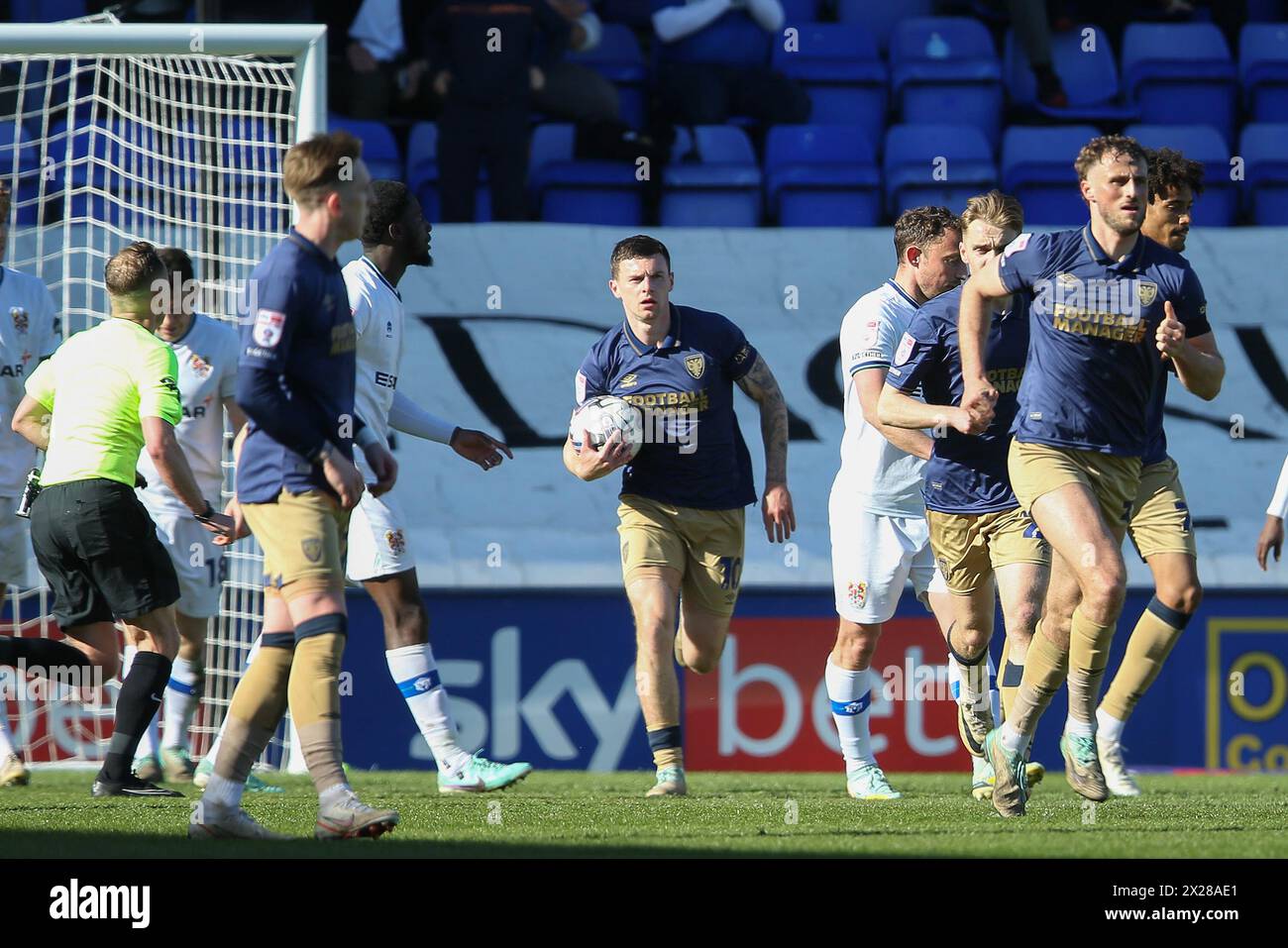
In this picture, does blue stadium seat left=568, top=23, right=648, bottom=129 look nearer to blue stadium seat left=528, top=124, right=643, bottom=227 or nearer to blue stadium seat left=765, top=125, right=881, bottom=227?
blue stadium seat left=528, top=124, right=643, bottom=227

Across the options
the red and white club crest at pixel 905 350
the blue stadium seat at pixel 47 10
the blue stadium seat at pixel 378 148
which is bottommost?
the red and white club crest at pixel 905 350

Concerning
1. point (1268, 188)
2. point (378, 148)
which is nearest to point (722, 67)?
point (378, 148)

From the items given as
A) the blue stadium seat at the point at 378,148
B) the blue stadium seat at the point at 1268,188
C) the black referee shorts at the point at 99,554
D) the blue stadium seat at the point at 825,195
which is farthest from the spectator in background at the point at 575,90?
the black referee shorts at the point at 99,554

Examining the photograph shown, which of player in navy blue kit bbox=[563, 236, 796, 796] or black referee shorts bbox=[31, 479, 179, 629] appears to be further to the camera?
player in navy blue kit bbox=[563, 236, 796, 796]

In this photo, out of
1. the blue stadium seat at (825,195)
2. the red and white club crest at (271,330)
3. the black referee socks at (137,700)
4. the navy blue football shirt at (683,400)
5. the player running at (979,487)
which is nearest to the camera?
A: the red and white club crest at (271,330)

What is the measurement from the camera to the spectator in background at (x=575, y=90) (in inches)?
506

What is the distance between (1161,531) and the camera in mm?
7035

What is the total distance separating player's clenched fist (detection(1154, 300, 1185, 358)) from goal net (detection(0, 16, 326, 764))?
4.53 meters

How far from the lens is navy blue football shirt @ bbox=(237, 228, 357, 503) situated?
493 cm

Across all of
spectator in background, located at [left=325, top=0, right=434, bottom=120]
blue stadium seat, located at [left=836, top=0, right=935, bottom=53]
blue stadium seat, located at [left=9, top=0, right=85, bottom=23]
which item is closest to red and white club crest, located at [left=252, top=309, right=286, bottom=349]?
spectator in background, located at [left=325, top=0, right=434, bottom=120]

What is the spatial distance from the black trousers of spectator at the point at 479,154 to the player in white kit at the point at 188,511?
165 inches

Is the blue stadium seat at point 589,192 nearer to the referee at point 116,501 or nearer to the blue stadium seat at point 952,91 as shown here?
the blue stadium seat at point 952,91

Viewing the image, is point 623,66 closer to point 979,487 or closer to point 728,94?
point 728,94
